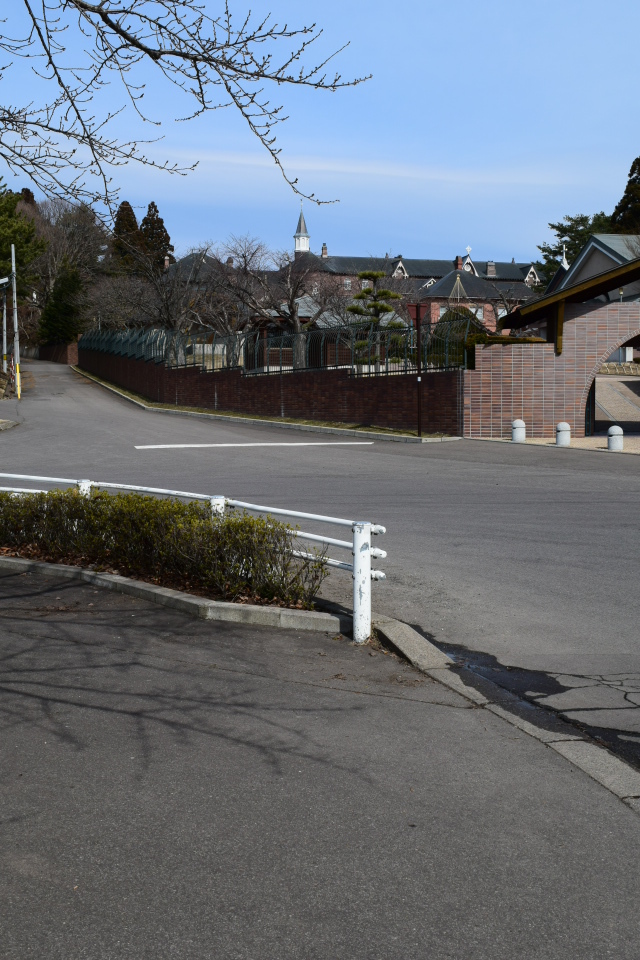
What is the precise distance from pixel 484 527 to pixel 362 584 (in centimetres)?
593

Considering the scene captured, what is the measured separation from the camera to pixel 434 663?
6547 millimetres

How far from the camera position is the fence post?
7.02 meters

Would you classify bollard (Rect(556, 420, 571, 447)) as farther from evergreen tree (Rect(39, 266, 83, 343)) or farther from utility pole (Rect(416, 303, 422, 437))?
evergreen tree (Rect(39, 266, 83, 343))

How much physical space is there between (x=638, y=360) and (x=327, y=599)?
1967 inches

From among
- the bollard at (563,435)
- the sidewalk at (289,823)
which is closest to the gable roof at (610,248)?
the bollard at (563,435)

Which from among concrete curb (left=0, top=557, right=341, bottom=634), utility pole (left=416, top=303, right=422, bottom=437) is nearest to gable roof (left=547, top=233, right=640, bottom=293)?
utility pole (left=416, top=303, right=422, bottom=437)

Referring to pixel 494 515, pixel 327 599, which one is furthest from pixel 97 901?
pixel 494 515

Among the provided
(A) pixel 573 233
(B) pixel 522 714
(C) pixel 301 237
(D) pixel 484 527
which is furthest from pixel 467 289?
(B) pixel 522 714

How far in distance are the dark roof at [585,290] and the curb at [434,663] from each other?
2133 cm

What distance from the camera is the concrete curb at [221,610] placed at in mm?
7375

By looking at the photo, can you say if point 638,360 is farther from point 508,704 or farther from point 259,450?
point 508,704

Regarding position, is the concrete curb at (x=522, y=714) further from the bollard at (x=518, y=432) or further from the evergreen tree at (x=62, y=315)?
the evergreen tree at (x=62, y=315)

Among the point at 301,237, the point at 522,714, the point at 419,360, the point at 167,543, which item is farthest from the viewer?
the point at 301,237

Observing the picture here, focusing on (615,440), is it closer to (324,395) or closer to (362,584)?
(324,395)
